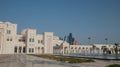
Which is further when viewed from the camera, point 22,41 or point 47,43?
point 47,43

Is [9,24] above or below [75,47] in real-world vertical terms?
above

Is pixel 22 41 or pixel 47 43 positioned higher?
pixel 22 41

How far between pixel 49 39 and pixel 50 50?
5.79 m

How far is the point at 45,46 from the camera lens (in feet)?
299

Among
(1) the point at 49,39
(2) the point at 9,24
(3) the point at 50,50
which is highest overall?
(2) the point at 9,24

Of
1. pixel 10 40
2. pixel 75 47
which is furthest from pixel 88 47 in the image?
pixel 10 40

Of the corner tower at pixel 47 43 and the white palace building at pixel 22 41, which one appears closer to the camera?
the white palace building at pixel 22 41

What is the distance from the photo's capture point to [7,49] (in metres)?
78.8

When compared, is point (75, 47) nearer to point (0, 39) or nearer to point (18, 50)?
point (18, 50)

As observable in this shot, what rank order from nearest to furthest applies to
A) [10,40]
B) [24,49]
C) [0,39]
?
[0,39]
[10,40]
[24,49]

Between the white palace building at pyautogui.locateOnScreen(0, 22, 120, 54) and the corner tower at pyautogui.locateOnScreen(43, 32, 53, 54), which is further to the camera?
the corner tower at pyautogui.locateOnScreen(43, 32, 53, 54)

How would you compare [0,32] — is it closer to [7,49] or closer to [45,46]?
[7,49]

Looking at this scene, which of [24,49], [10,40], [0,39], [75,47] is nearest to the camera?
[0,39]

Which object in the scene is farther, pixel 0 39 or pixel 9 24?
pixel 9 24
